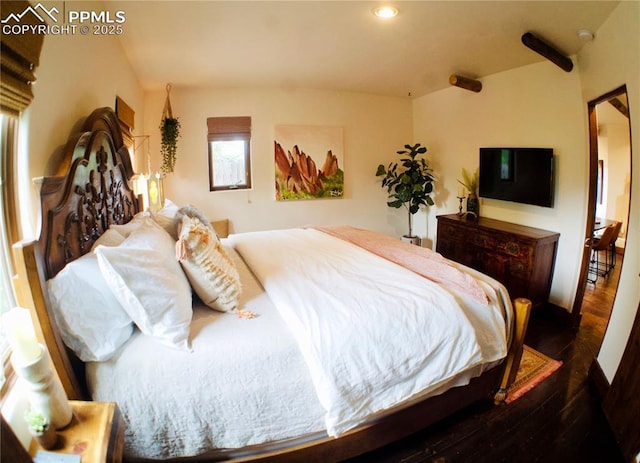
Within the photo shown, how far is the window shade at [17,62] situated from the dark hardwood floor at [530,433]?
1961 mm

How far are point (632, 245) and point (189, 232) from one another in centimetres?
241

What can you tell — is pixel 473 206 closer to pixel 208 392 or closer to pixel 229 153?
pixel 229 153

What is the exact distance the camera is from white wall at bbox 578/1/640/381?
1691mm

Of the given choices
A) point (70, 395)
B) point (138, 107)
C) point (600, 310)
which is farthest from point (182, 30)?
point (600, 310)

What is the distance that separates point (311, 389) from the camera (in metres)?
1.22

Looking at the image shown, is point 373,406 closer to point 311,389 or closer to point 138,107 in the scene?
point 311,389

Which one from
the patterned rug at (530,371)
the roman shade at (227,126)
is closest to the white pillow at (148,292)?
the patterned rug at (530,371)

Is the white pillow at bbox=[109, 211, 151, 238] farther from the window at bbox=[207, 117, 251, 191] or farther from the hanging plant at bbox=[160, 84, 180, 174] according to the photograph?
the window at bbox=[207, 117, 251, 191]

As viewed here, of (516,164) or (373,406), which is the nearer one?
(373,406)

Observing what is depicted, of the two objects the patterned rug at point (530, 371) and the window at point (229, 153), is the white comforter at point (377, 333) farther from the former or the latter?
the window at point (229, 153)

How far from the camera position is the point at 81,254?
137 centimetres

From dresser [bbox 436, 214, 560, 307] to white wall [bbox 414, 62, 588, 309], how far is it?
0.44ft

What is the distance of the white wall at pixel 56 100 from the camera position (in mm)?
1157

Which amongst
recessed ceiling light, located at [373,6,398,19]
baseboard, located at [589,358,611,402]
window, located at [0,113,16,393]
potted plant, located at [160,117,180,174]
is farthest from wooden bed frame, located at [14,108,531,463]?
recessed ceiling light, located at [373,6,398,19]
